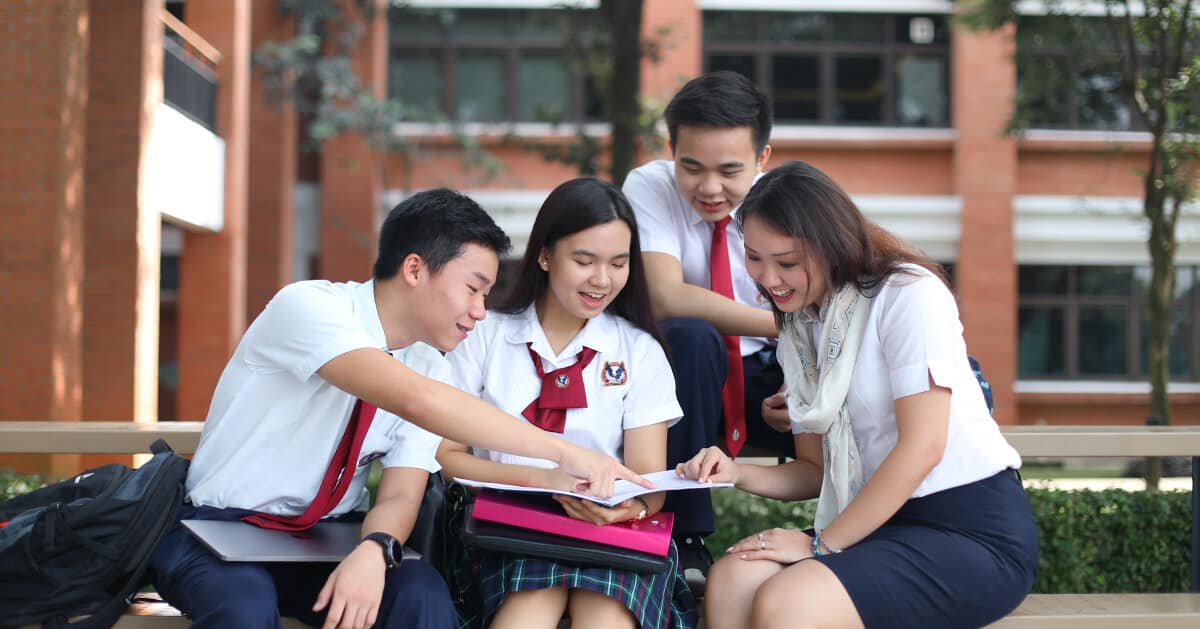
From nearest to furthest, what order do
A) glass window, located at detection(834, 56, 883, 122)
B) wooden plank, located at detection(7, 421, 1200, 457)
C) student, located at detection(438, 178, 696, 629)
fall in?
student, located at detection(438, 178, 696, 629)
wooden plank, located at detection(7, 421, 1200, 457)
glass window, located at detection(834, 56, 883, 122)

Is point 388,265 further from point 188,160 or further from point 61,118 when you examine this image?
point 188,160

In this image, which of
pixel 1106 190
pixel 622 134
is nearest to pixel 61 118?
pixel 622 134

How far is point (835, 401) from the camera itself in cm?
274

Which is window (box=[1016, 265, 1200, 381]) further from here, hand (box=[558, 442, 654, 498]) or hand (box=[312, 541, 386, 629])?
hand (box=[312, 541, 386, 629])

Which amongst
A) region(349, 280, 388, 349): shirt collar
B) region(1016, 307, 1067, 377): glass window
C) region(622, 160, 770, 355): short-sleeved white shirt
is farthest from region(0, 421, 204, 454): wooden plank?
region(1016, 307, 1067, 377): glass window

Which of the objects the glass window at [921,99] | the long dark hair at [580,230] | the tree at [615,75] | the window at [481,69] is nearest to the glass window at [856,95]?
the glass window at [921,99]

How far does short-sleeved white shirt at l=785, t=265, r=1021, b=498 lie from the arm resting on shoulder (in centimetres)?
65

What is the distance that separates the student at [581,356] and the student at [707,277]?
0.16 metres

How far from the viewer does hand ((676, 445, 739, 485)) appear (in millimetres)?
2783

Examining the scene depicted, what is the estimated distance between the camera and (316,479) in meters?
2.87

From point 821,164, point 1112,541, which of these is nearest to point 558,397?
point 1112,541

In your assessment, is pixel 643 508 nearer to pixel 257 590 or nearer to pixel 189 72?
pixel 257 590

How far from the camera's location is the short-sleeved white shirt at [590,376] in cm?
304

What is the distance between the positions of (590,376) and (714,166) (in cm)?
87
